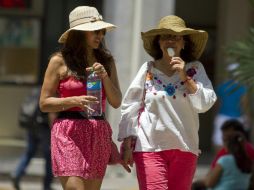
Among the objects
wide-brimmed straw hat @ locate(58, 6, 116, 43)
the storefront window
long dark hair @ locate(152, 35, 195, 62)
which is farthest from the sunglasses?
the storefront window

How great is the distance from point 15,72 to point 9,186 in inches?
166

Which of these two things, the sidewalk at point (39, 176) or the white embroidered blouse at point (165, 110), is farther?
the sidewalk at point (39, 176)

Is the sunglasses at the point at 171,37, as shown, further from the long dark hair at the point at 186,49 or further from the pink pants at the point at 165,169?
the pink pants at the point at 165,169

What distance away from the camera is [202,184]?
9.16 meters

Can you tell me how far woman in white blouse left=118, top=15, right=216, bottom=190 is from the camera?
6.41m

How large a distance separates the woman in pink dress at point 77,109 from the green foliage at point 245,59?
5.11ft

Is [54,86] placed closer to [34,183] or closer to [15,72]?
[34,183]

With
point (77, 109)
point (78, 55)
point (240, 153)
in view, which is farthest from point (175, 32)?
point (240, 153)

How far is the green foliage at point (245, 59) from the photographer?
298 inches

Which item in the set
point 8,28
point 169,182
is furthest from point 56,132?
point 8,28

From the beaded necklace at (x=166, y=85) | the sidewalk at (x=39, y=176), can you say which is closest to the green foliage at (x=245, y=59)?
the beaded necklace at (x=166, y=85)

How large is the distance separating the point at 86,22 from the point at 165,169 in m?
1.06

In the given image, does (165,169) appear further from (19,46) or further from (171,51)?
(19,46)

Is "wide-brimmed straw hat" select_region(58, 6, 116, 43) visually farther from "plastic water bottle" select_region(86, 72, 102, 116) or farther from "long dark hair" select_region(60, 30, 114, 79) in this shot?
"plastic water bottle" select_region(86, 72, 102, 116)
